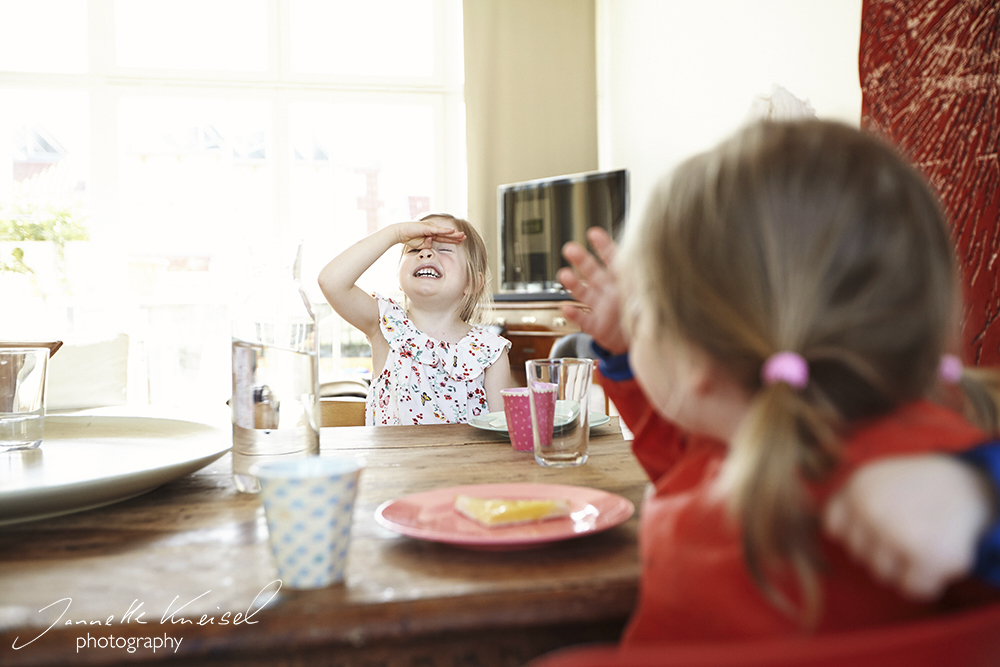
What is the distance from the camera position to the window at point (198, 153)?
4344 mm

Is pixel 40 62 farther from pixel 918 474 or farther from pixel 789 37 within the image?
pixel 918 474

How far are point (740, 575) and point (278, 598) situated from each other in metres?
0.33

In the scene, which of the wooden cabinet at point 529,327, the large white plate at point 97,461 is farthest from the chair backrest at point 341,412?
the wooden cabinet at point 529,327

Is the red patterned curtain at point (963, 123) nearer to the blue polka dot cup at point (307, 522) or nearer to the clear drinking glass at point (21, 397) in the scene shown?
the blue polka dot cup at point (307, 522)

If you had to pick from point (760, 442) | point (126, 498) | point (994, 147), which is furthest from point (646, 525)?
point (994, 147)

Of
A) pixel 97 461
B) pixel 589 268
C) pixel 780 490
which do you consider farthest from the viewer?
pixel 97 461

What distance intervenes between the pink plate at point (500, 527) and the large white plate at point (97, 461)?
28 centimetres

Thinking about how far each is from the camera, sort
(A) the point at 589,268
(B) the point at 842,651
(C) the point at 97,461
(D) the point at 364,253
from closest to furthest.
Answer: (B) the point at 842,651, (A) the point at 589,268, (C) the point at 97,461, (D) the point at 364,253

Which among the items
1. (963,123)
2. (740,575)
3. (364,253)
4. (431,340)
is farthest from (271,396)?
(963,123)

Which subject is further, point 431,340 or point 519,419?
point 431,340

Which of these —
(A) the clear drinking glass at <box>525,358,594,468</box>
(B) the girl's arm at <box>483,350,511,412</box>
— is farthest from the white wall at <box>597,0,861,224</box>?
(A) the clear drinking glass at <box>525,358,594,468</box>

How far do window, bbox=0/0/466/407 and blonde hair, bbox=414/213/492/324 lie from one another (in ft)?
8.71

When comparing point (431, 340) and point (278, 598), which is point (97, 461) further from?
point (431, 340)

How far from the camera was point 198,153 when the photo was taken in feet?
14.9
